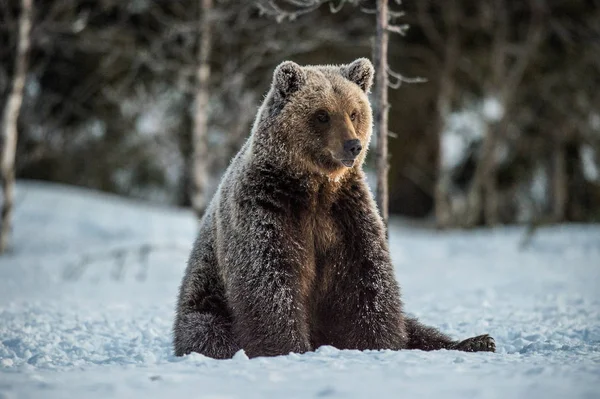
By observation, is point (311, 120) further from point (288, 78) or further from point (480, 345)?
point (480, 345)

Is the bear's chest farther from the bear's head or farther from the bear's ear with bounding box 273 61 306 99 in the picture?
the bear's ear with bounding box 273 61 306 99

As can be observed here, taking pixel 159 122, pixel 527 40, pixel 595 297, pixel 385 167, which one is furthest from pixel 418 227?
pixel 385 167

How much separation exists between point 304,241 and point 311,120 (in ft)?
2.81

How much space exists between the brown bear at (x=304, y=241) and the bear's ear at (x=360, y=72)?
0.15 metres

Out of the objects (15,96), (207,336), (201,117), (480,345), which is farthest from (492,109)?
(207,336)

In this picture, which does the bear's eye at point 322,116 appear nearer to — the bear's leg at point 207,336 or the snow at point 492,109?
the bear's leg at point 207,336

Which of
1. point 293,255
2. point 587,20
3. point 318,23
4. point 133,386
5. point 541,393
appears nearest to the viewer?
point 541,393

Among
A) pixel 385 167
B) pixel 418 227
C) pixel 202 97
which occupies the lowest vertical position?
pixel 418 227

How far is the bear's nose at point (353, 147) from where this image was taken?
4.27 metres

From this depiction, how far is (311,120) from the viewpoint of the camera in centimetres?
453

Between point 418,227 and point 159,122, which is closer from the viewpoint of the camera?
point 159,122

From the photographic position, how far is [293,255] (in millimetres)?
4328

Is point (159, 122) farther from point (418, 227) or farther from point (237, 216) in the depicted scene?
point (237, 216)

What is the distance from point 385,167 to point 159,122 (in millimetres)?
15472
